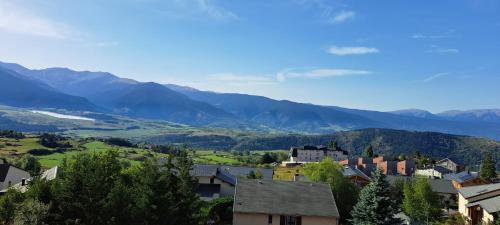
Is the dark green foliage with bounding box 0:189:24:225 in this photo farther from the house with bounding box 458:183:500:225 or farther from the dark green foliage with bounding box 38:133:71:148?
the dark green foliage with bounding box 38:133:71:148

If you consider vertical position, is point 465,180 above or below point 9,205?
below

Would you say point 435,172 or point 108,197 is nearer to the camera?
point 108,197

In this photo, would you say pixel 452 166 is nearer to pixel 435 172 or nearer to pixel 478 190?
pixel 435 172

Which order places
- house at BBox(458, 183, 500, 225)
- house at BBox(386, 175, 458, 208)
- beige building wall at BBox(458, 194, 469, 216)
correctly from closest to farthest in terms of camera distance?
house at BBox(458, 183, 500, 225) < beige building wall at BBox(458, 194, 469, 216) < house at BBox(386, 175, 458, 208)

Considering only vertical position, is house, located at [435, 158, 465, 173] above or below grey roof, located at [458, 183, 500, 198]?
below

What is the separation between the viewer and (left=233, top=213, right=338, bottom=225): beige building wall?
4922 cm

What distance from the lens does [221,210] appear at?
58562 millimetres

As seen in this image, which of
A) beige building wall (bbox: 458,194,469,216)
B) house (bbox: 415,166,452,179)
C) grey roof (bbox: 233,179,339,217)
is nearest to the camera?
grey roof (bbox: 233,179,339,217)

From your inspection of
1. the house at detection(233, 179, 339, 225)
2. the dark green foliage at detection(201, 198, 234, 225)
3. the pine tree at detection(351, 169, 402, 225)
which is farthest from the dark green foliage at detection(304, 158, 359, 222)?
the pine tree at detection(351, 169, 402, 225)

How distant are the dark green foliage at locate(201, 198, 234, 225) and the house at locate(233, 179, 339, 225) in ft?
22.1

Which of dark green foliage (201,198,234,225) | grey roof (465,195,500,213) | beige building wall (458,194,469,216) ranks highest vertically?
grey roof (465,195,500,213)

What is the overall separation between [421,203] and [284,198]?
851 inches

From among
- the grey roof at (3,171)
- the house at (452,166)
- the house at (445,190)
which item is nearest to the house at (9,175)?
the grey roof at (3,171)

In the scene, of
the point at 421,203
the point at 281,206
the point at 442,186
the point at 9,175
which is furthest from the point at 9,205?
the point at 442,186
